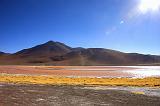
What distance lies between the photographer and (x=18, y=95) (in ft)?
73.1

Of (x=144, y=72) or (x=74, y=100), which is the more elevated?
(x=144, y=72)

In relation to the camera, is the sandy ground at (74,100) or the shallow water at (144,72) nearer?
the sandy ground at (74,100)

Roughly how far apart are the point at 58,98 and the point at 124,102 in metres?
4.50

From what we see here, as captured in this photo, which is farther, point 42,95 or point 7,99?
point 42,95

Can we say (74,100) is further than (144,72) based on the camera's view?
No

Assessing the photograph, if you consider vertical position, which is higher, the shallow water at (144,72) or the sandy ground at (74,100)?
the shallow water at (144,72)

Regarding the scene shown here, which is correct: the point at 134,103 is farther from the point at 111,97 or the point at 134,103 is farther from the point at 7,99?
the point at 7,99

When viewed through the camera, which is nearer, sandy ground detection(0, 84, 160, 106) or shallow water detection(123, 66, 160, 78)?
sandy ground detection(0, 84, 160, 106)

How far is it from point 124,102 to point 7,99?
7.56 meters

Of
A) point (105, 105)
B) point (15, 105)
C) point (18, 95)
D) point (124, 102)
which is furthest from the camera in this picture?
point (18, 95)

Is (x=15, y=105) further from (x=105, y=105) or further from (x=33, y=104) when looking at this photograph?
(x=105, y=105)

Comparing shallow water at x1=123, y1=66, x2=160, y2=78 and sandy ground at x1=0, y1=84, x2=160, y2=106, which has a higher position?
shallow water at x1=123, y1=66, x2=160, y2=78

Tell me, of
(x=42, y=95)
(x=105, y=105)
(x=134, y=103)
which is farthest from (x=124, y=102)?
(x=42, y=95)

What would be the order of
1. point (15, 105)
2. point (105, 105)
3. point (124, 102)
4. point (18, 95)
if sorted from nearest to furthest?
point (15, 105) < point (105, 105) < point (124, 102) < point (18, 95)
